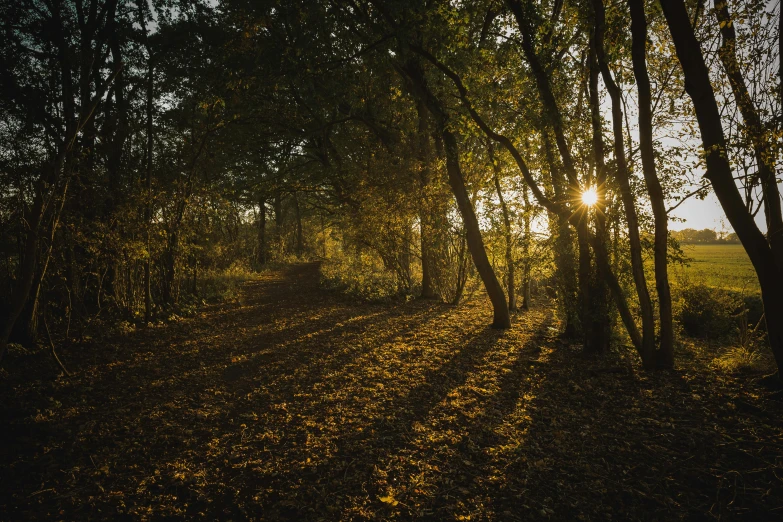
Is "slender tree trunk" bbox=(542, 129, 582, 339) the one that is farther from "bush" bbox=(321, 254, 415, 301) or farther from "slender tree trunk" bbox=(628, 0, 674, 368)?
"bush" bbox=(321, 254, 415, 301)

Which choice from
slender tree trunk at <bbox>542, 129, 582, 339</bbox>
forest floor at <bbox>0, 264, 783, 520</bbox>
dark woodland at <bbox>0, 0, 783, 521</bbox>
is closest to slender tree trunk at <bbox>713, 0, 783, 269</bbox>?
dark woodland at <bbox>0, 0, 783, 521</bbox>

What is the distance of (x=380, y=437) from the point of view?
424 cm

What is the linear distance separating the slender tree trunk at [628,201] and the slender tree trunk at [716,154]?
1.05 meters

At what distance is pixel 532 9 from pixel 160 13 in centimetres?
893

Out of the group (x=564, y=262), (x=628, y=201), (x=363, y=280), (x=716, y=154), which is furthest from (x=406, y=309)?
(x=716, y=154)

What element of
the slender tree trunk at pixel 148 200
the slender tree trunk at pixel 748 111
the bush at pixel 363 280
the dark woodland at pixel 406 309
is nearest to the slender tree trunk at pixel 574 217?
the dark woodland at pixel 406 309

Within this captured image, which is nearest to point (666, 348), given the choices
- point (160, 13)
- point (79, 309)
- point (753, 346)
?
point (753, 346)

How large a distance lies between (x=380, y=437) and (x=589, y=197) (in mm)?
5190

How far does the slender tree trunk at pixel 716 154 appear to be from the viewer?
422 centimetres

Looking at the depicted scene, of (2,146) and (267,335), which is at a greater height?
(2,146)

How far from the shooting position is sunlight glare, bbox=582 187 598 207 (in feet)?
20.4

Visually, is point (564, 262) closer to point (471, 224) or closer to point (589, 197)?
point (589, 197)

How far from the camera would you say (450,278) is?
1315cm

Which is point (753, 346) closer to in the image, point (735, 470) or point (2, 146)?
point (735, 470)
